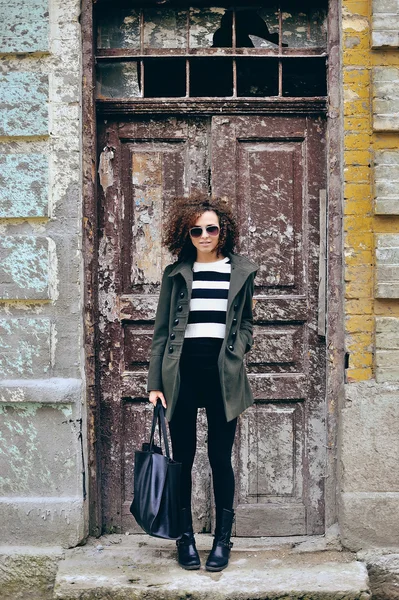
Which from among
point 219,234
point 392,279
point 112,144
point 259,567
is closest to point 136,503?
point 259,567

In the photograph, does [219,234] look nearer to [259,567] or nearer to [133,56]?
[133,56]

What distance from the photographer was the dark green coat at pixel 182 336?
12.3 ft

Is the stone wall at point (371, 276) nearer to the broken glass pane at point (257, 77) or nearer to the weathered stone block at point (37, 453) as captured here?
the broken glass pane at point (257, 77)

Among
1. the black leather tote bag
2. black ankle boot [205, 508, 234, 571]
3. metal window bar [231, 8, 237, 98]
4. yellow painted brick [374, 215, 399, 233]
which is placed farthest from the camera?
metal window bar [231, 8, 237, 98]

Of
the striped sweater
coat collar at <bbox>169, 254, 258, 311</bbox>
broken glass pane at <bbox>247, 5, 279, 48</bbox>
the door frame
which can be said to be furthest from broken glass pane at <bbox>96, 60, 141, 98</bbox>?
the striped sweater

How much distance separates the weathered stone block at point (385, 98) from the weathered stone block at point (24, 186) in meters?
1.96

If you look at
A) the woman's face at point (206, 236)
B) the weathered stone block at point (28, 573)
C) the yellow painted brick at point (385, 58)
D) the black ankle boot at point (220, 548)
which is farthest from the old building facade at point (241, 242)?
the woman's face at point (206, 236)

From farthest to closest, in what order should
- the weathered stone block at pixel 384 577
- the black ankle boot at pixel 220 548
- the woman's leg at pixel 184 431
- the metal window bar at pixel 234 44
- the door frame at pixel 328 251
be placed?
1. the metal window bar at pixel 234 44
2. the door frame at pixel 328 251
3. the weathered stone block at pixel 384 577
4. the black ankle boot at pixel 220 548
5. the woman's leg at pixel 184 431

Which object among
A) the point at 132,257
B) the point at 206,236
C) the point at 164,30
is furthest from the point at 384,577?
the point at 164,30

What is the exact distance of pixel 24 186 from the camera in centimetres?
438

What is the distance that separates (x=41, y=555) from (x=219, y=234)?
2117mm

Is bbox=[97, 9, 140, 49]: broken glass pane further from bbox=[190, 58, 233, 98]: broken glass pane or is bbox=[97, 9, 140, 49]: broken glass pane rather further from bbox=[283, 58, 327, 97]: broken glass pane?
bbox=[283, 58, 327, 97]: broken glass pane

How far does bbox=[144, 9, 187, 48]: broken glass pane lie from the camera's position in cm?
466

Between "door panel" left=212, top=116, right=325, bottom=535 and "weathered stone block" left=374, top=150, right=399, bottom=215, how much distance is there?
46 cm
